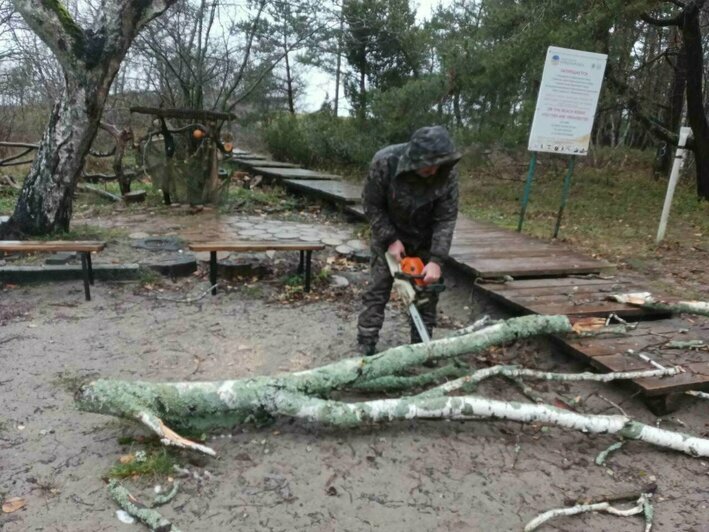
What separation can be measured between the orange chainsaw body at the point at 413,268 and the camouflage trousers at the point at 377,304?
1.06 feet

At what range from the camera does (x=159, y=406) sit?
2.70 metres

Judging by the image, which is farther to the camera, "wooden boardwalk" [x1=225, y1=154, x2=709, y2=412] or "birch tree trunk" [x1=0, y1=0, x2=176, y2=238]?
"birch tree trunk" [x1=0, y1=0, x2=176, y2=238]

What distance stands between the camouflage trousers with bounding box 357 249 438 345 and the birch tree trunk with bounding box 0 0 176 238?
4.01 m

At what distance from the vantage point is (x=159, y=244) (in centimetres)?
624

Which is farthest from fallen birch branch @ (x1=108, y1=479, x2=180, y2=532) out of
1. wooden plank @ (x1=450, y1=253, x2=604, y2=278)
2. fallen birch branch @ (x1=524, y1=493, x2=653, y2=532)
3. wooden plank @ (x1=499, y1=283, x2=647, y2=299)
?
wooden plank @ (x1=450, y1=253, x2=604, y2=278)

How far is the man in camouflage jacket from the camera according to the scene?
10.4 ft

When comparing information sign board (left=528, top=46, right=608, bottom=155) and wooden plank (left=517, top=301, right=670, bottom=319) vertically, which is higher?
information sign board (left=528, top=46, right=608, bottom=155)

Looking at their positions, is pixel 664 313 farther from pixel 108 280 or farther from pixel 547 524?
pixel 108 280

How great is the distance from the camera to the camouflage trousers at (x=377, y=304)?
3.70 meters

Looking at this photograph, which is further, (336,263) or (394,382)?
(336,263)

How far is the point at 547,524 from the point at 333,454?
1.05 meters

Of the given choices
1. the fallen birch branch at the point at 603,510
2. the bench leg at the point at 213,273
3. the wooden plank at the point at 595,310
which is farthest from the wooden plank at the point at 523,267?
the fallen birch branch at the point at 603,510

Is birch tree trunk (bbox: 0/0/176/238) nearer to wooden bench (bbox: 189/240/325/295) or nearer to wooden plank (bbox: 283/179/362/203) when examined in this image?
wooden bench (bbox: 189/240/325/295)

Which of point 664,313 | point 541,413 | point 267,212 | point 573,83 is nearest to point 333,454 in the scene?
point 541,413
